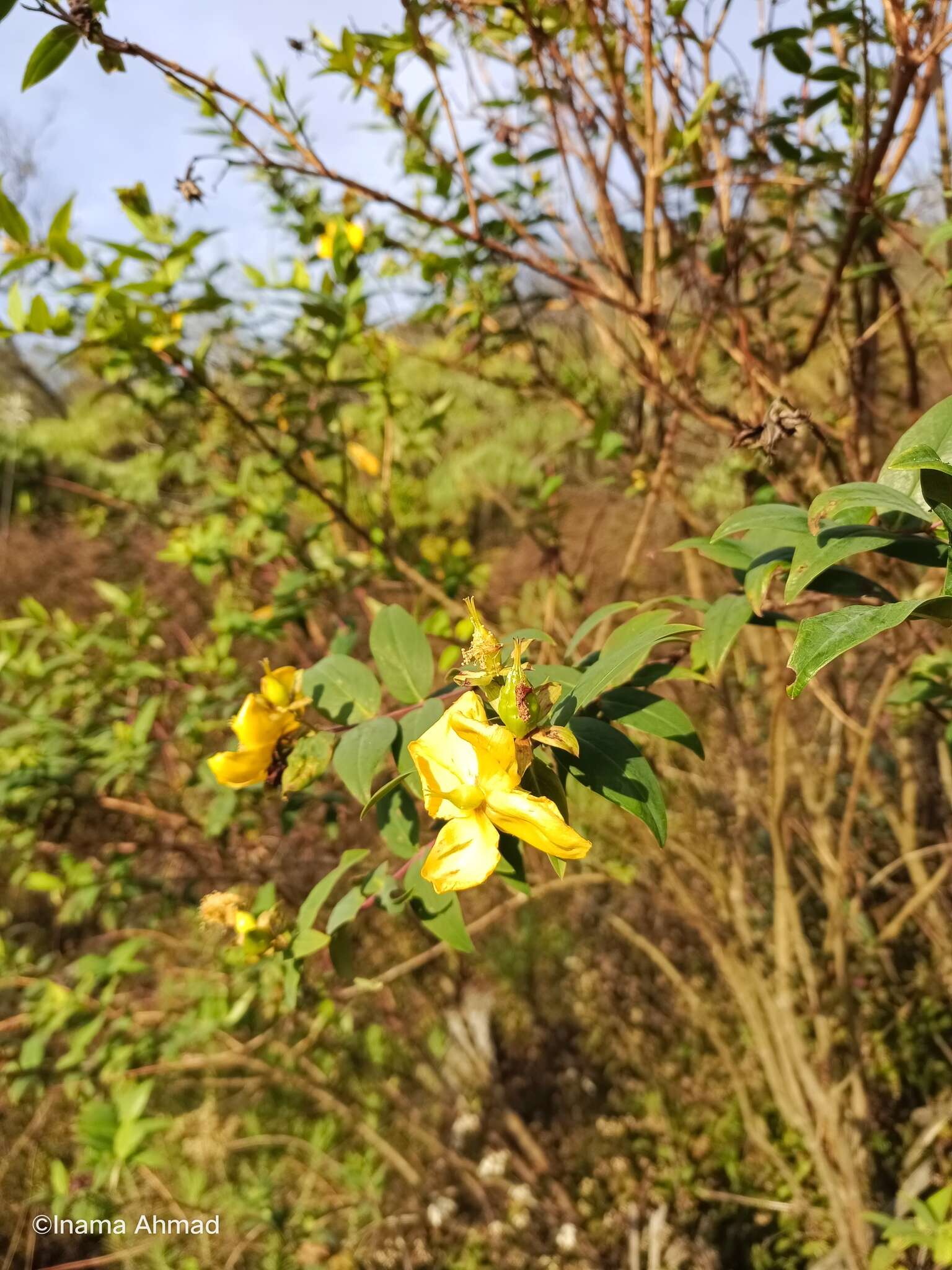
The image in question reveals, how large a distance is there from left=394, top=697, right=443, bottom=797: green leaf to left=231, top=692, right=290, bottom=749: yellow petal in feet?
0.35

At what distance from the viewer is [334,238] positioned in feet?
4.02

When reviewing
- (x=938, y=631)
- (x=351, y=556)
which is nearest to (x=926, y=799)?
(x=938, y=631)

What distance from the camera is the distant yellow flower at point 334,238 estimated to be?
1.26m

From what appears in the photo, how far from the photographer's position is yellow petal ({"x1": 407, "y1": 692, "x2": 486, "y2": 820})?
15.8 inches

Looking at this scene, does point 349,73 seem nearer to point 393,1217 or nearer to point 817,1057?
point 817,1057

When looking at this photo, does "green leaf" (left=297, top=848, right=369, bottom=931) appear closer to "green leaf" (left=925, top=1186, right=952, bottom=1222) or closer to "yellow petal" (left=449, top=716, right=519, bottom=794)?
"yellow petal" (left=449, top=716, right=519, bottom=794)

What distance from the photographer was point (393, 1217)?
1783 mm

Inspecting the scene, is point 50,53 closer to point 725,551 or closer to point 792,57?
point 725,551

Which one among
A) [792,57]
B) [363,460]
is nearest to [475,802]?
[792,57]

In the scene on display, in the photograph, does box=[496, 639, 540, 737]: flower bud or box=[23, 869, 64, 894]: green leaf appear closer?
box=[496, 639, 540, 737]: flower bud

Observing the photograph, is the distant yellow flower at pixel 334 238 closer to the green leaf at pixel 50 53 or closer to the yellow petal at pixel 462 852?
the green leaf at pixel 50 53

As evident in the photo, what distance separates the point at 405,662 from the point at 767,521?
311 millimetres

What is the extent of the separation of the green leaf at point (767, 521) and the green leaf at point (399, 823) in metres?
0.31

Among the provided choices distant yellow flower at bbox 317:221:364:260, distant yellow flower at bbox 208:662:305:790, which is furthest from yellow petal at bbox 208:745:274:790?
distant yellow flower at bbox 317:221:364:260
